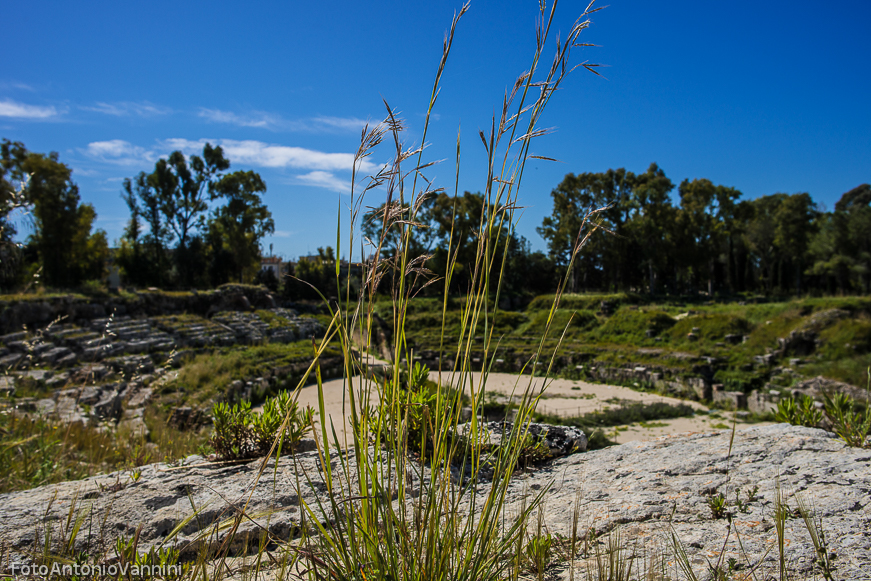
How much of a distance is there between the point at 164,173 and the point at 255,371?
19013 mm

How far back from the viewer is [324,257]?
1337 inches

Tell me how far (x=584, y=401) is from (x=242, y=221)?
80.2ft

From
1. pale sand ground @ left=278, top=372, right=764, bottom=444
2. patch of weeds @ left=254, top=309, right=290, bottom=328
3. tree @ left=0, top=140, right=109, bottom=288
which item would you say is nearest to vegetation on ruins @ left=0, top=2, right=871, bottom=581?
pale sand ground @ left=278, top=372, right=764, bottom=444

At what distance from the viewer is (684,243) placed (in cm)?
2477

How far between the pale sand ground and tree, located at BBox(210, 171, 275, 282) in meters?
16.3

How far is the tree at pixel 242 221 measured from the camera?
2675 cm

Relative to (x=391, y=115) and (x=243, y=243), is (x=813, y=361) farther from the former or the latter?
(x=243, y=243)

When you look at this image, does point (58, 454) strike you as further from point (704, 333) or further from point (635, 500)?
point (704, 333)

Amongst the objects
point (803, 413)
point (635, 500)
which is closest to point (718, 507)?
point (635, 500)

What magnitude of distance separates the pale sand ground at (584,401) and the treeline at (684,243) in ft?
29.9

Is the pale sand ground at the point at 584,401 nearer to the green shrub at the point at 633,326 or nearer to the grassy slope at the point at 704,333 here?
the grassy slope at the point at 704,333

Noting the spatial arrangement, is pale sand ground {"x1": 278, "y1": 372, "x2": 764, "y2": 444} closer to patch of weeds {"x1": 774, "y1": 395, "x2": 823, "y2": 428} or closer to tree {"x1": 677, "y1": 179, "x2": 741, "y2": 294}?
patch of weeds {"x1": 774, "y1": 395, "x2": 823, "y2": 428}

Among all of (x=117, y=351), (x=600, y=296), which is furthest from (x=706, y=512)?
(x=600, y=296)

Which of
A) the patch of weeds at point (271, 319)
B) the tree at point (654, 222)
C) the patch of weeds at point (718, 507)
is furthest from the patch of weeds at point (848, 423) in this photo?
the tree at point (654, 222)
